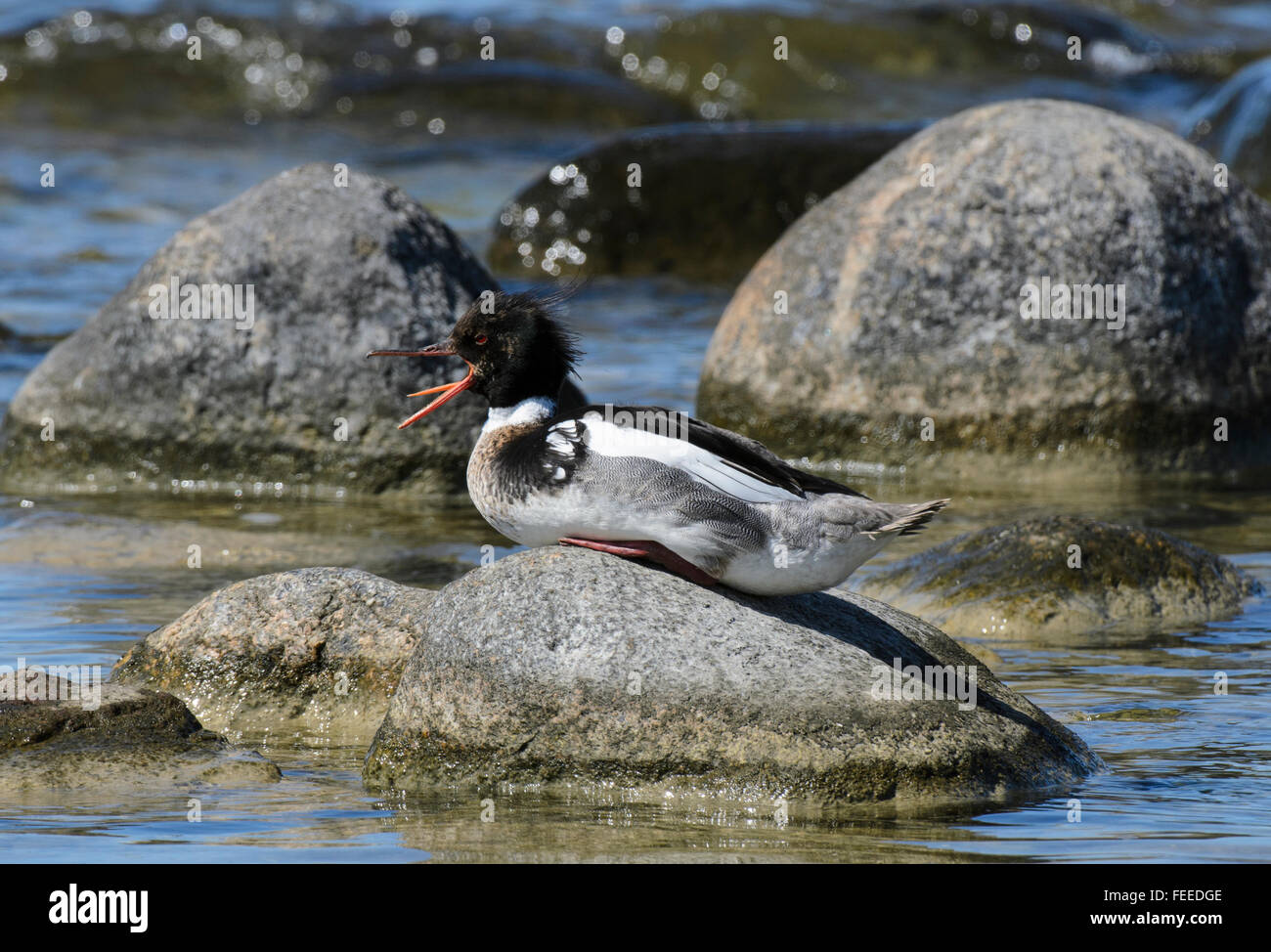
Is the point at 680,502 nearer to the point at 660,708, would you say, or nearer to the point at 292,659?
the point at 660,708

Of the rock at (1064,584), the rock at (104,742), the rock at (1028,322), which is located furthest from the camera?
the rock at (1028,322)

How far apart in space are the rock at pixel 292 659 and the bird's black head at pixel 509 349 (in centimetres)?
103

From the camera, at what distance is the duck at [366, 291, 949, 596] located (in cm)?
531

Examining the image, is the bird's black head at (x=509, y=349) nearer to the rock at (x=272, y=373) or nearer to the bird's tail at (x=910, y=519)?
the bird's tail at (x=910, y=519)

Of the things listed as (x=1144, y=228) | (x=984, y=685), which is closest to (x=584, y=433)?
(x=984, y=685)

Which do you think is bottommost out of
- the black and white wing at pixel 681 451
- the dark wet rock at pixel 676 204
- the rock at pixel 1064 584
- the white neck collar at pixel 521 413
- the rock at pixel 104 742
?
the rock at pixel 104 742

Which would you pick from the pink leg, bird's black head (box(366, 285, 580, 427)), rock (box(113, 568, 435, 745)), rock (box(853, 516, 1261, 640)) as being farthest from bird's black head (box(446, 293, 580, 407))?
rock (box(853, 516, 1261, 640))

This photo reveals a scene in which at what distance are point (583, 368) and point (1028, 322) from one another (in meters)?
3.83

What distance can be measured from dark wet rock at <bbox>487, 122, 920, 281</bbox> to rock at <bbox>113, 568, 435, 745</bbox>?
11.2 meters

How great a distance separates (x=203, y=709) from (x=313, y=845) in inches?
64.0

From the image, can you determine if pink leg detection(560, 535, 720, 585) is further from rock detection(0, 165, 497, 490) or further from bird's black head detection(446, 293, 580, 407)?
rock detection(0, 165, 497, 490)

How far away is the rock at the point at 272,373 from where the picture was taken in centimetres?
1016

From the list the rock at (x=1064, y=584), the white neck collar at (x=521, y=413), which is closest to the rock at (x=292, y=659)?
the white neck collar at (x=521, y=413)

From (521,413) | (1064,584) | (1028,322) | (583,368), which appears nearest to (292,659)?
(521,413)
